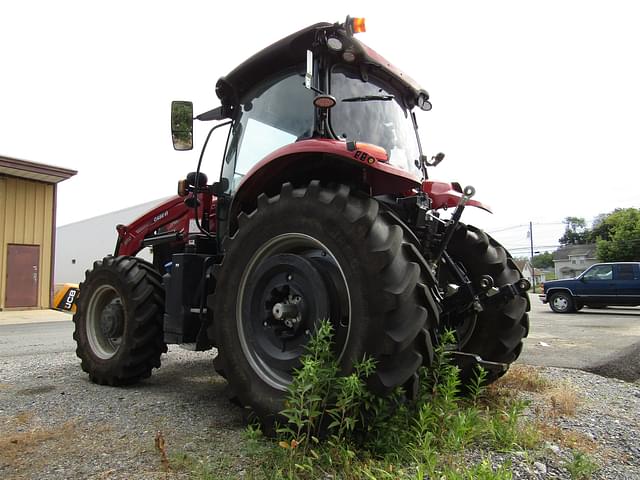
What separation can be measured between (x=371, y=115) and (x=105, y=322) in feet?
10.5

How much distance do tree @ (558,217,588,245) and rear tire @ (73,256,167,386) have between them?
102 m

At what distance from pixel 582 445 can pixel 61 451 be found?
294 cm

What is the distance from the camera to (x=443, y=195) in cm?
359

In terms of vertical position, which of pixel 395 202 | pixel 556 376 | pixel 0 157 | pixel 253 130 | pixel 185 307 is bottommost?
pixel 556 376

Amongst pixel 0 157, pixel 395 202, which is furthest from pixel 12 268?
pixel 395 202

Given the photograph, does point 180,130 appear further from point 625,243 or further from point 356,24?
point 625,243

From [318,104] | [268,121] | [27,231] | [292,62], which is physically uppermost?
[27,231]

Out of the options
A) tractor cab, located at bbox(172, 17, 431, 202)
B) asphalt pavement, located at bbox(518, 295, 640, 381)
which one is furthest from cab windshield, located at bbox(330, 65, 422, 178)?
asphalt pavement, located at bbox(518, 295, 640, 381)

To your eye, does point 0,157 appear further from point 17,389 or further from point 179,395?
point 179,395

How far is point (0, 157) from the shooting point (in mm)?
15367

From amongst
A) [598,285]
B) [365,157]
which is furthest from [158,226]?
[598,285]

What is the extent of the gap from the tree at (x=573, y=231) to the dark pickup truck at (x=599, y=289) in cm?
8604

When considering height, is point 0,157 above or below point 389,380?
above

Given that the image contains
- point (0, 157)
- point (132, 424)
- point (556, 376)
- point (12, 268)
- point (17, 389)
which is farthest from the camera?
point (12, 268)
